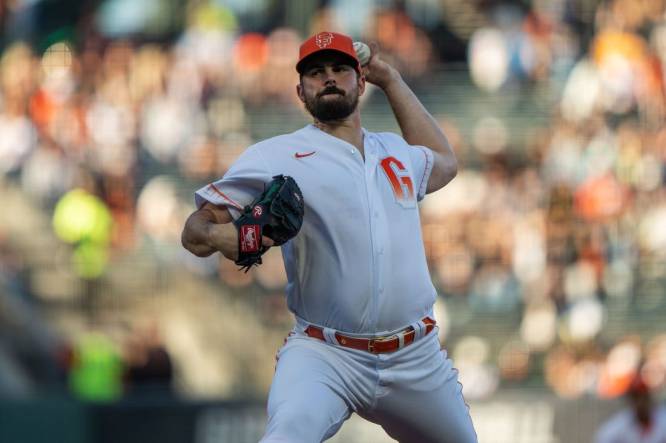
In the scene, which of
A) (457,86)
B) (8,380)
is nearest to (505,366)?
(457,86)

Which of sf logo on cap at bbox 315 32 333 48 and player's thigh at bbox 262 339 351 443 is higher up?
sf logo on cap at bbox 315 32 333 48

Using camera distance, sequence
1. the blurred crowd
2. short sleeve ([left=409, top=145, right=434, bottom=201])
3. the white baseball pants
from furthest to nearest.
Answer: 1. the blurred crowd
2. short sleeve ([left=409, top=145, right=434, bottom=201])
3. the white baseball pants

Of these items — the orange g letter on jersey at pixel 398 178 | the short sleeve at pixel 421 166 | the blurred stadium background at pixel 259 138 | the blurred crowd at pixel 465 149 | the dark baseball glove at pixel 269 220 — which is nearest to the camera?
the dark baseball glove at pixel 269 220

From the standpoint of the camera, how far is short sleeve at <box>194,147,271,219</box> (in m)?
4.57

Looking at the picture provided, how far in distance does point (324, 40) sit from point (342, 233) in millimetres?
670

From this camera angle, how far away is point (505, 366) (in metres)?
12.2

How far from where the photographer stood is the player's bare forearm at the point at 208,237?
434 centimetres

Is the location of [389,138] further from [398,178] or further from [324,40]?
[324,40]

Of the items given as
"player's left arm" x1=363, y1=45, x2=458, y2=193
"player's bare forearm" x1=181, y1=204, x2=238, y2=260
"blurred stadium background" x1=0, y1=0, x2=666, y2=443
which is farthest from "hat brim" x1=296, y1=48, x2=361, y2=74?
"blurred stadium background" x1=0, y1=0, x2=666, y2=443

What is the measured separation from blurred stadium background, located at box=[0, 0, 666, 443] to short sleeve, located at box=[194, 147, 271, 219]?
6321mm

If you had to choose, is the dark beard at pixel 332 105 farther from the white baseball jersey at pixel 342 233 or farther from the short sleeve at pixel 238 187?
the short sleeve at pixel 238 187

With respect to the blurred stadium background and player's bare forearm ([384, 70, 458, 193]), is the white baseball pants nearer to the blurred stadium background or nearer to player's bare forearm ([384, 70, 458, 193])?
player's bare forearm ([384, 70, 458, 193])

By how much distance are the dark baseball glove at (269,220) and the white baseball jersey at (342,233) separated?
0.24 meters

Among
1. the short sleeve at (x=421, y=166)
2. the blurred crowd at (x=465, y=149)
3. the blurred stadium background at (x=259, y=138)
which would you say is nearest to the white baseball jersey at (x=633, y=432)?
the blurred stadium background at (x=259, y=138)
